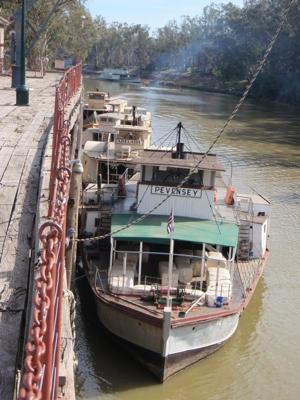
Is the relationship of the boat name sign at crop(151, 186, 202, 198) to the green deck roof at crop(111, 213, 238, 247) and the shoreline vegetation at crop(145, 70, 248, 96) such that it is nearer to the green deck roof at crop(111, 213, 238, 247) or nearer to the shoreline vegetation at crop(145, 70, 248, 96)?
the green deck roof at crop(111, 213, 238, 247)

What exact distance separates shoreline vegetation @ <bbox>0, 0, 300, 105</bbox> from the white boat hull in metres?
27.3

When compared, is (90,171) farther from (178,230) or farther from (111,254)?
(111,254)

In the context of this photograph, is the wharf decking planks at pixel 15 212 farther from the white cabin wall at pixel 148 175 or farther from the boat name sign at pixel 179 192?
the boat name sign at pixel 179 192

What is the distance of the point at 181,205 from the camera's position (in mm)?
15266

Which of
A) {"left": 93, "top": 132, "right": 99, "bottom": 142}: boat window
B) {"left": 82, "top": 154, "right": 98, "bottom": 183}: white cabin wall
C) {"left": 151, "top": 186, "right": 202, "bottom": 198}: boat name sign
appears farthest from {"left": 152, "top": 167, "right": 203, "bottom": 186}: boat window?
{"left": 93, "top": 132, "right": 99, "bottom": 142}: boat window

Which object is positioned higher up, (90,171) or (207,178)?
(207,178)

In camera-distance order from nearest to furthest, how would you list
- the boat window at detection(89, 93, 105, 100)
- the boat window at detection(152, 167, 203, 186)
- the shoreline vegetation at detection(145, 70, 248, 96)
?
the boat window at detection(152, 167, 203, 186) < the boat window at detection(89, 93, 105, 100) < the shoreline vegetation at detection(145, 70, 248, 96)

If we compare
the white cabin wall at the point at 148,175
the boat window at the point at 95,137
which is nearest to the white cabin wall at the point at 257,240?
the white cabin wall at the point at 148,175

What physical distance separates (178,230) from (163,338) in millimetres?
3129

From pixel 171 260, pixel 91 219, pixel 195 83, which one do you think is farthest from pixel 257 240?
pixel 195 83

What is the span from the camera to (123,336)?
508 inches

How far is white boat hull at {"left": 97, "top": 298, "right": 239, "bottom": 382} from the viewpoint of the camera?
12.0 metres

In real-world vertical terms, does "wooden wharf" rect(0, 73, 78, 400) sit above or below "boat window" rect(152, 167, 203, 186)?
above

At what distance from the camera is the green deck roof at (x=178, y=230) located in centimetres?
1382
